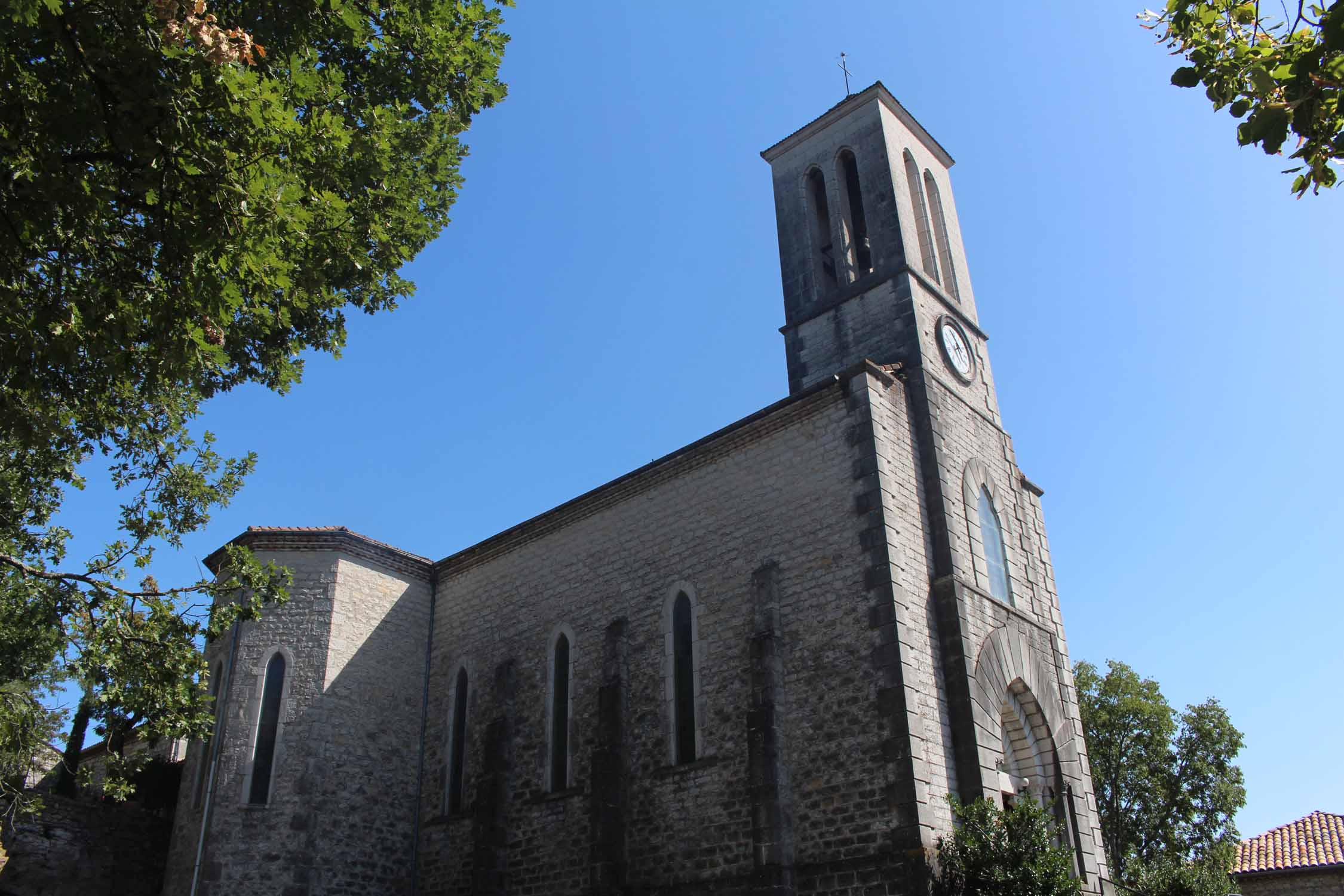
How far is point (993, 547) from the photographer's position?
649 inches

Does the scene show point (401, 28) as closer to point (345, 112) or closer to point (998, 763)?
point (345, 112)

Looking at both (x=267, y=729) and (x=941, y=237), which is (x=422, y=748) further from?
(x=941, y=237)

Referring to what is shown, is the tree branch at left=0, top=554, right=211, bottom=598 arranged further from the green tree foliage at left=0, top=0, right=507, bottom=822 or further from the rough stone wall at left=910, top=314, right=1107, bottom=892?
the rough stone wall at left=910, top=314, right=1107, bottom=892

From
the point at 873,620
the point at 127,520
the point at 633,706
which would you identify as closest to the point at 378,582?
the point at 633,706

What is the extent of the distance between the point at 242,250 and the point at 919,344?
12274mm

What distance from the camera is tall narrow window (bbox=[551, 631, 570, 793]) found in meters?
16.8

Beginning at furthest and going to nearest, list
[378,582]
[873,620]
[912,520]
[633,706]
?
1. [378,582]
2. [633,706]
3. [912,520]
4. [873,620]

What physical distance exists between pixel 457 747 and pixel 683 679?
5769 mm

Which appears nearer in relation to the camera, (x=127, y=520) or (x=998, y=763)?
(x=127, y=520)

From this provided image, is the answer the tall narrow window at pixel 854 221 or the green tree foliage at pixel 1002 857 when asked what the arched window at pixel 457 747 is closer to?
the green tree foliage at pixel 1002 857

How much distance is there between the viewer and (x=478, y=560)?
20234mm

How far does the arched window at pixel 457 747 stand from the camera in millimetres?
18578

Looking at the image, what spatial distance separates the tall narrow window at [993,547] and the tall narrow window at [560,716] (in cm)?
711

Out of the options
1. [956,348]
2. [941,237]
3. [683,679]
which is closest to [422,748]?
[683,679]
